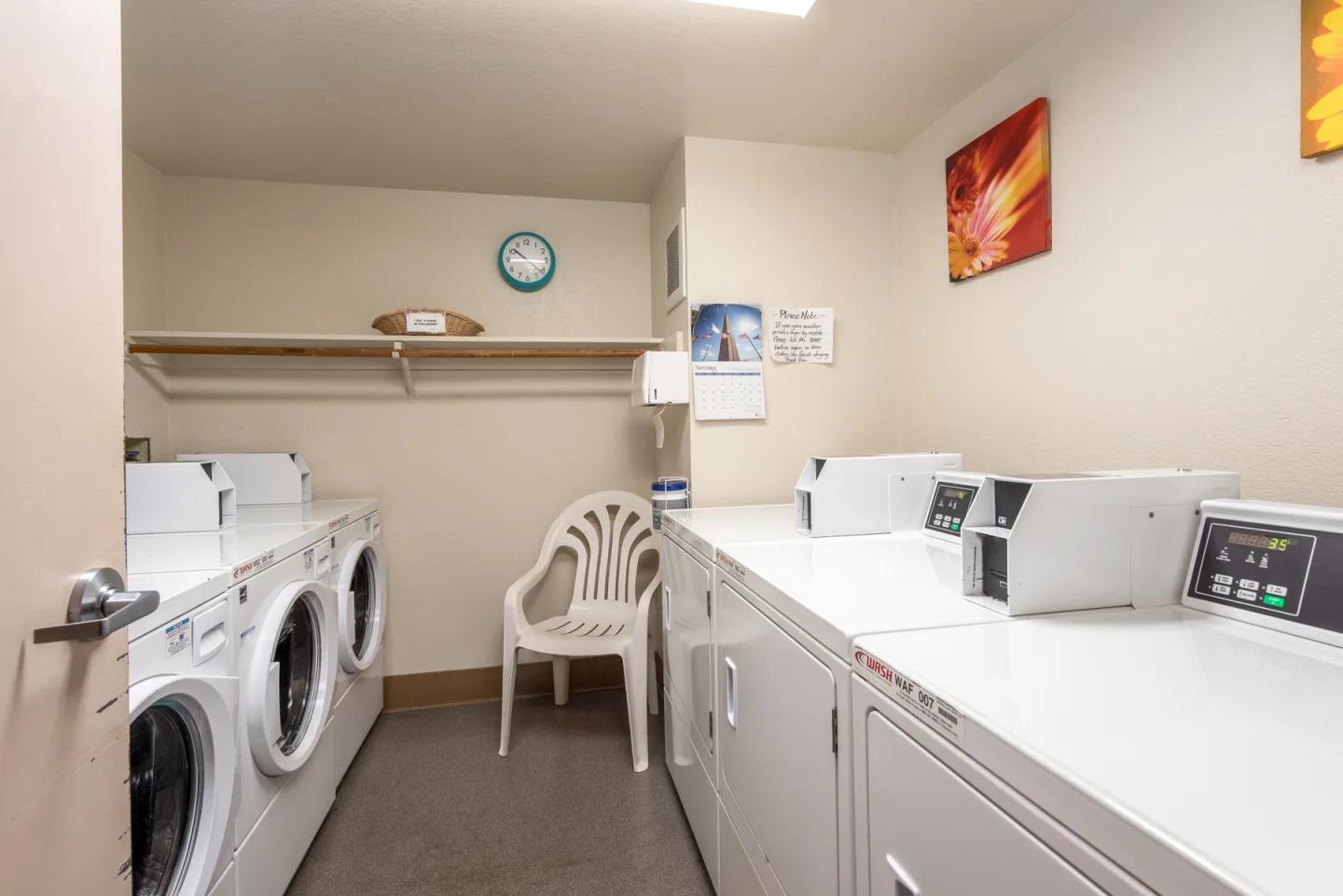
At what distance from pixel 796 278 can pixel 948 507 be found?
120cm

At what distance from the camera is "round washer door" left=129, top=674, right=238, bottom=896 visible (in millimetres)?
1062

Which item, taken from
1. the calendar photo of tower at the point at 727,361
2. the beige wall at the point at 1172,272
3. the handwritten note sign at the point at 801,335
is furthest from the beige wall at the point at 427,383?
the beige wall at the point at 1172,272

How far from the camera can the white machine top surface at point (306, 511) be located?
2.05 m

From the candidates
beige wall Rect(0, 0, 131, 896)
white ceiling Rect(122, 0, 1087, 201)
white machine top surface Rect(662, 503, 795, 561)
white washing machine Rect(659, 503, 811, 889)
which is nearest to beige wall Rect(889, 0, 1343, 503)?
white ceiling Rect(122, 0, 1087, 201)

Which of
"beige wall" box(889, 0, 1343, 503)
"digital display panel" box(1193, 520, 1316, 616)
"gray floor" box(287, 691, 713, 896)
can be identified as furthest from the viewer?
"gray floor" box(287, 691, 713, 896)

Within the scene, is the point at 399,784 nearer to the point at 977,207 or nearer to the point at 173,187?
the point at 173,187

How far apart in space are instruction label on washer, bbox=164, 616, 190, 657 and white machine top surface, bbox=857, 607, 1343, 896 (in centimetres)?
122

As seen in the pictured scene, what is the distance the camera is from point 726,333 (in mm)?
2246

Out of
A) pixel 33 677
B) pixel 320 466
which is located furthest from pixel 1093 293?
pixel 320 466

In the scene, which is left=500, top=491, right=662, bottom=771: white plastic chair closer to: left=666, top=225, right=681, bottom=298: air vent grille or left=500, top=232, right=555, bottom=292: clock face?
left=666, top=225, right=681, bottom=298: air vent grille

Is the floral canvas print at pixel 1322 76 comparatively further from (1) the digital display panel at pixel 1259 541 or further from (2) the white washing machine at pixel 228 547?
(2) the white washing machine at pixel 228 547

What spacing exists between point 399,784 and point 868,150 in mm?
3111

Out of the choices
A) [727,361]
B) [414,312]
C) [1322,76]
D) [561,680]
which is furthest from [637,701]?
[1322,76]

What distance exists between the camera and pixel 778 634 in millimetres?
1066
